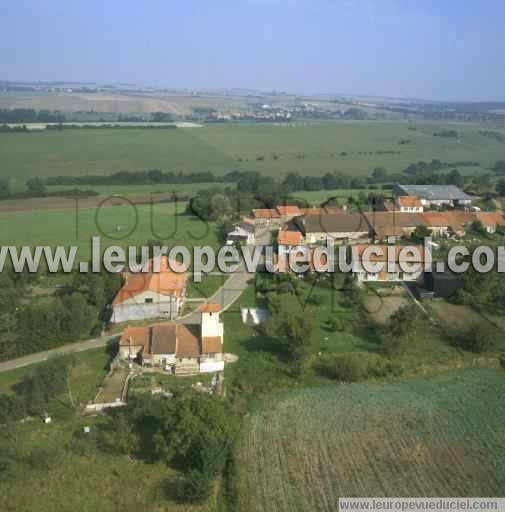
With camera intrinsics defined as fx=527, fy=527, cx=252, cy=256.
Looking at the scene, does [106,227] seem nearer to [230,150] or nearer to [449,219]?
[449,219]

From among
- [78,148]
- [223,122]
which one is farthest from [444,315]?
[223,122]

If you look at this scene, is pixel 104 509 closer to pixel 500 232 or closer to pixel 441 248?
pixel 441 248

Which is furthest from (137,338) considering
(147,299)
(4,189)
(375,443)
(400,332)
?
(4,189)

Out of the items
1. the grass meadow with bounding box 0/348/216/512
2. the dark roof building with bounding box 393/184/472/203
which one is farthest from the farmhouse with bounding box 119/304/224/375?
the dark roof building with bounding box 393/184/472/203

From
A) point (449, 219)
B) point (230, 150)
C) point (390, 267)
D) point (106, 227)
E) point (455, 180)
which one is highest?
point (230, 150)

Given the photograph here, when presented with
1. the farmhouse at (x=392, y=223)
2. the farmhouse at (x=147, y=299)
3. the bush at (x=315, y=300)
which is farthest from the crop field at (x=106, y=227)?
the farmhouse at (x=392, y=223)
